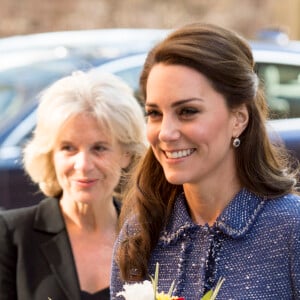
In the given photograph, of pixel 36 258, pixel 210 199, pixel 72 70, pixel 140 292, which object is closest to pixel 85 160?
pixel 36 258

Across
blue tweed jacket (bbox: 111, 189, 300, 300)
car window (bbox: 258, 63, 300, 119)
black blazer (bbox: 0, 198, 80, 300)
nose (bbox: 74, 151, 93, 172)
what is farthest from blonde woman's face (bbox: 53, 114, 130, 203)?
car window (bbox: 258, 63, 300, 119)

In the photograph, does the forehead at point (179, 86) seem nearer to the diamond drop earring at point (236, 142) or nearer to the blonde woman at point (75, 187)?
the diamond drop earring at point (236, 142)

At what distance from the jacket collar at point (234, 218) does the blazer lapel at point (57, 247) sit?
1048 millimetres

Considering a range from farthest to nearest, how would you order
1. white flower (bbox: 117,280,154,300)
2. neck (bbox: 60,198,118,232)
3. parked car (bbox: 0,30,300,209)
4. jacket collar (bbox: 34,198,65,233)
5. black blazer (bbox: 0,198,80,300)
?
parked car (bbox: 0,30,300,209), neck (bbox: 60,198,118,232), jacket collar (bbox: 34,198,65,233), black blazer (bbox: 0,198,80,300), white flower (bbox: 117,280,154,300)

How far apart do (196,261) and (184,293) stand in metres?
0.09

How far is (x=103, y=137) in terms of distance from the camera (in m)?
3.89

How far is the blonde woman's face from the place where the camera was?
3.86 meters

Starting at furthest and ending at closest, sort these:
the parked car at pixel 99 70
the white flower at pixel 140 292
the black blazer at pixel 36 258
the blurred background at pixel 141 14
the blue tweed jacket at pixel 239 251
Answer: the blurred background at pixel 141 14 → the parked car at pixel 99 70 → the black blazer at pixel 36 258 → the blue tweed jacket at pixel 239 251 → the white flower at pixel 140 292

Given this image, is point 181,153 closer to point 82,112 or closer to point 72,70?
point 82,112

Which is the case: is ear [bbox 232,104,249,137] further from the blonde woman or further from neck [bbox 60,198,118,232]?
neck [bbox 60,198,118,232]

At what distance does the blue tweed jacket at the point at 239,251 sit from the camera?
250cm

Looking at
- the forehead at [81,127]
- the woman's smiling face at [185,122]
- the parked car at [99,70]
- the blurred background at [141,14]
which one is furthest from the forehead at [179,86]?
the blurred background at [141,14]

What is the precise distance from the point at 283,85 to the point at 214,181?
146 inches

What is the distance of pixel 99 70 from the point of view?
5.11m
